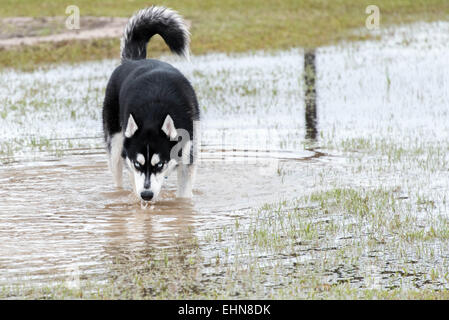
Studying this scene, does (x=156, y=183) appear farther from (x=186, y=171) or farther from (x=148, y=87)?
(x=148, y=87)

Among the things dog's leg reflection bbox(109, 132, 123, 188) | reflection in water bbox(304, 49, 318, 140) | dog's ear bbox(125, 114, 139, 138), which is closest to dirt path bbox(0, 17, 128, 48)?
reflection in water bbox(304, 49, 318, 140)

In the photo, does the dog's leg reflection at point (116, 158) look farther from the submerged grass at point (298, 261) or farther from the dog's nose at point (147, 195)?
the submerged grass at point (298, 261)

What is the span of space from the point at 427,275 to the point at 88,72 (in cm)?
1450

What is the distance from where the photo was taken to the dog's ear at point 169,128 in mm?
8391

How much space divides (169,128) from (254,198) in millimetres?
1317

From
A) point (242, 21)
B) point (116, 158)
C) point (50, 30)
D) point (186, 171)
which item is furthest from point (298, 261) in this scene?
point (242, 21)

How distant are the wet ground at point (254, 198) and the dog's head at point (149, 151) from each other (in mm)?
377

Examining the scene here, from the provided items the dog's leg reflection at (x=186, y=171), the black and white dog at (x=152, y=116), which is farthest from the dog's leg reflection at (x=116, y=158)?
the dog's leg reflection at (x=186, y=171)

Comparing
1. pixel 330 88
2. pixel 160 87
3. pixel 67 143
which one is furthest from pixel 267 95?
pixel 160 87

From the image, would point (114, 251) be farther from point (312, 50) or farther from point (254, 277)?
point (312, 50)

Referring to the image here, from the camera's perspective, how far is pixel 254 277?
6.35m

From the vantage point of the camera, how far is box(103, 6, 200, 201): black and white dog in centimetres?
850

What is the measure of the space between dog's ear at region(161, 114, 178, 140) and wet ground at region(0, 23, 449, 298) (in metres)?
0.81

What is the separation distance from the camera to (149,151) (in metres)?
8.45
